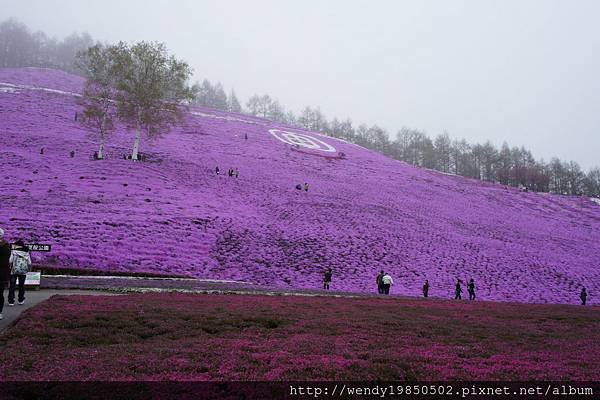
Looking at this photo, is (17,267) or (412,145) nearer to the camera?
(17,267)

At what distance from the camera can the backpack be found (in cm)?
1421

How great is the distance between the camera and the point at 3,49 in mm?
137875

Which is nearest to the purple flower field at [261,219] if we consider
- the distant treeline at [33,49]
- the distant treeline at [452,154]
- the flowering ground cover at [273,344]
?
the flowering ground cover at [273,344]

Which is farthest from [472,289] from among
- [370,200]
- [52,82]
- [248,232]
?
[52,82]

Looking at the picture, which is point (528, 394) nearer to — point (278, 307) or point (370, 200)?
point (278, 307)

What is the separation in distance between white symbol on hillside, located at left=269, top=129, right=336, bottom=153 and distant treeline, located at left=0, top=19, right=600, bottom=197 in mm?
34237

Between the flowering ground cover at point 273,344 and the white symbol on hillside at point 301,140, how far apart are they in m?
62.2

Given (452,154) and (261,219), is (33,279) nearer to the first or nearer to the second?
(261,219)

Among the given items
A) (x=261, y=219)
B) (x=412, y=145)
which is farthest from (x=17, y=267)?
(x=412, y=145)

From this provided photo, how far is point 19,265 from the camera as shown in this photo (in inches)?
563

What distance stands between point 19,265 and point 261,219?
83.1ft

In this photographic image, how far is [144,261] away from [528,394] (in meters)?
25.4

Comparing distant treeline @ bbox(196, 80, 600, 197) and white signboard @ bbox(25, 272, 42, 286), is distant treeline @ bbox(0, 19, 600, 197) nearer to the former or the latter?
distant treeline @ bbox(196, 80, 600, 197)

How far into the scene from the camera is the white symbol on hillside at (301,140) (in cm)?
7741
